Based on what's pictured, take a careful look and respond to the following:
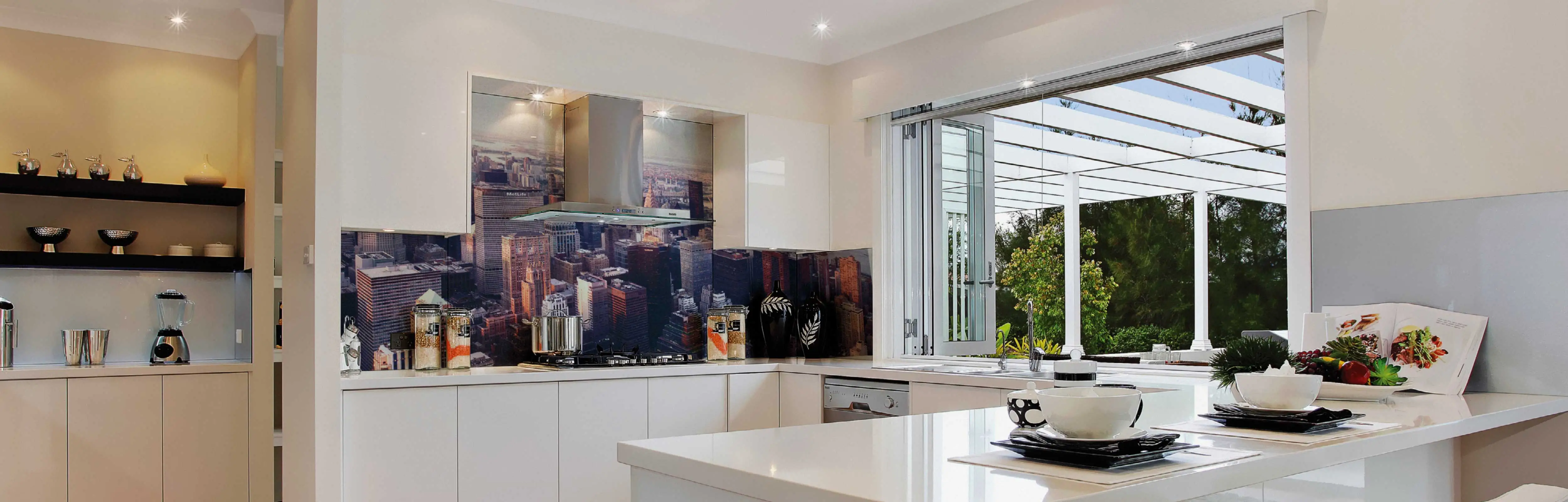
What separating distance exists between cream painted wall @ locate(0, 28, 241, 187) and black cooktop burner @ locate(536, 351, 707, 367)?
A: 6.34 feet

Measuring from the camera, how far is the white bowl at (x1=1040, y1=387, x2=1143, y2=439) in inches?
48.4

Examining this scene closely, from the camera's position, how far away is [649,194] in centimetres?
459

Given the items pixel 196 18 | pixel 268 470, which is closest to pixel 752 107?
pixel 196 18

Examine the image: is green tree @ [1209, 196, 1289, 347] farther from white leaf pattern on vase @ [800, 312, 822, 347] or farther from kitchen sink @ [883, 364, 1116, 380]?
white leaf pattern on vase @ [800, 312, 822, 347]

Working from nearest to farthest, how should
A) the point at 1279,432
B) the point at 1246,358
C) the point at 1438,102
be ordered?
the point at 1279,432 < the point at 1246,358 < the point at 1438,102

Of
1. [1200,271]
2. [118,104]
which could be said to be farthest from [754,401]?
[118,104]

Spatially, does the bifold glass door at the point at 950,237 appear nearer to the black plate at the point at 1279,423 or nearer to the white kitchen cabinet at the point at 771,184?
the white kitchen cabinet at the point at 771,184

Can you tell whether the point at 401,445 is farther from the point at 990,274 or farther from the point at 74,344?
the point at 990,274

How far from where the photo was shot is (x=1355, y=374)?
2168 mm

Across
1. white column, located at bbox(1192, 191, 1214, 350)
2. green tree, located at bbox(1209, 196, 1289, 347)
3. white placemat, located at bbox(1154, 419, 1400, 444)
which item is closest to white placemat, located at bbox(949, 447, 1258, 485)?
white placemat, located at bbox(1154, 419, 1400, 444)

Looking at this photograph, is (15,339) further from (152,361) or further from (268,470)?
(268,470)

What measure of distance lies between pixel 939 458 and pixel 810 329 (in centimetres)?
339

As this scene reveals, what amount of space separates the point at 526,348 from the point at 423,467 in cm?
88

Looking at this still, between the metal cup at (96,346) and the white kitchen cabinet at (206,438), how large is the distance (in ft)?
1.00
